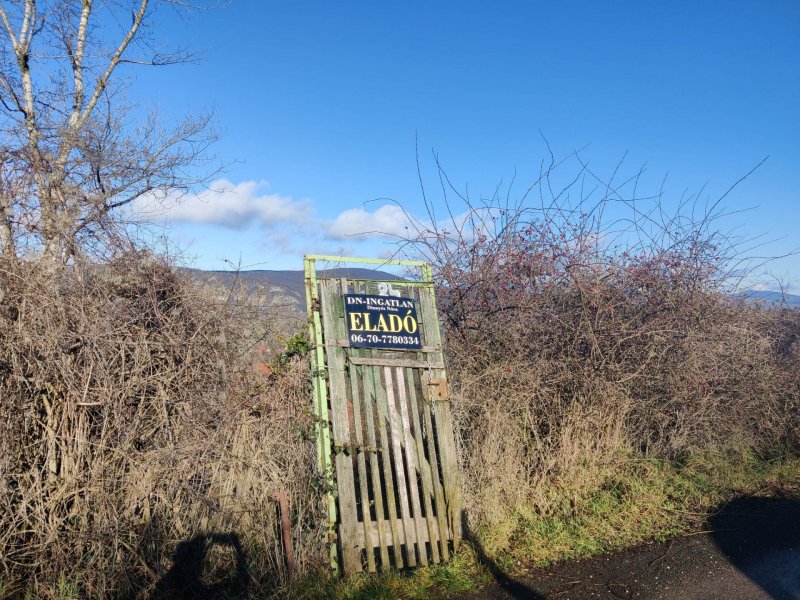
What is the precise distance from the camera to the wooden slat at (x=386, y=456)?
17.8 ft

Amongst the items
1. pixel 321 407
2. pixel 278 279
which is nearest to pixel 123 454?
pixel 321 407

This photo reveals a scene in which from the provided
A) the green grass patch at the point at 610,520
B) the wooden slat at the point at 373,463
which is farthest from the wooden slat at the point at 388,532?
the green grass patch at the point at 610,520

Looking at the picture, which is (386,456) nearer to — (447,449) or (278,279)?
(447,449)

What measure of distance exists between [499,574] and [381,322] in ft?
7.81

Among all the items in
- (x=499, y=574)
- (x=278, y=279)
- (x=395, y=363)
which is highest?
(x=278, y=279)

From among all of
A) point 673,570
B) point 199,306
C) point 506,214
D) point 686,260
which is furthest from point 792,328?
point 199,306

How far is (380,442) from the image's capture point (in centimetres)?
561

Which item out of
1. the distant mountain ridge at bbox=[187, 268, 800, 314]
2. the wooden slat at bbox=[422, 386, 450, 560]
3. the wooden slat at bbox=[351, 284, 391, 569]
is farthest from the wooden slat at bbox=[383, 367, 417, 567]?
the distant mountain ridge at bbox=[187, 268, 800, 314]

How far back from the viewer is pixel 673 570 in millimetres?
5508

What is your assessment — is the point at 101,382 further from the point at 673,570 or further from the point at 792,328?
the point at 792,328

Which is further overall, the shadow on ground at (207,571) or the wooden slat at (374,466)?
the wooden slat at (374,466)

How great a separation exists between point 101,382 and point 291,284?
12.0ft

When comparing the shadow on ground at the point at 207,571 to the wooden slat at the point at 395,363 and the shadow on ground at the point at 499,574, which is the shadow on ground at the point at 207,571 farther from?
the shadow on ground at the point at 499,574

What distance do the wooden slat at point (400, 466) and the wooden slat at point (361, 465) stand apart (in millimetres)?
278
